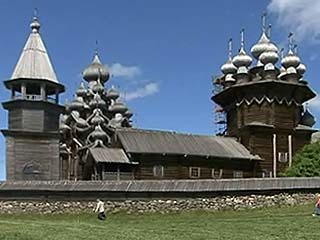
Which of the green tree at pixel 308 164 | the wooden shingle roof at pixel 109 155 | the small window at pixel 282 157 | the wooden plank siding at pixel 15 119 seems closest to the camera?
the green tree at pixel 308 164

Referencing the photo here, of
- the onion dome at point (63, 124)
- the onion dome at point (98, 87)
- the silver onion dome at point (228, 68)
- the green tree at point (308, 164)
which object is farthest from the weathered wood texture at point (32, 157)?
the onion dome at point (98, 87)

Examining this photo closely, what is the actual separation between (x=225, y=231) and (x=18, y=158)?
31969 mm

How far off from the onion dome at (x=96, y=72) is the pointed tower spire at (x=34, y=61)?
2184 cm

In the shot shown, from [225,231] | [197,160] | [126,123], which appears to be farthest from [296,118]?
[225,231]

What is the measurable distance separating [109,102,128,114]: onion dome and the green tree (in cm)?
3157

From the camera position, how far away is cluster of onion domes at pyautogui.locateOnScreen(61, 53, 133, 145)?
204ft

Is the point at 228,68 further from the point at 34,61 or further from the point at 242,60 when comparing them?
the point at 34,61

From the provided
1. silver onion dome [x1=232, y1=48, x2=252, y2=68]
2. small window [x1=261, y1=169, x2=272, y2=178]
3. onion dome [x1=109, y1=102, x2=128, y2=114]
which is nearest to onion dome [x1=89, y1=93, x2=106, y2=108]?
onion dome [x1=109, y1=102, x2=128, y2=114]

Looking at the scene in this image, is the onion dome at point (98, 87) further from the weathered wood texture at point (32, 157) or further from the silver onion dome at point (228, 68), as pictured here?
the weathered wood texture at point (32, 157)

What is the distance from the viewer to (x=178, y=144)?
5344 cm

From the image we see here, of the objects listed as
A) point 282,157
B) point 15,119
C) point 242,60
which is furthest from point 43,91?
point 282,157

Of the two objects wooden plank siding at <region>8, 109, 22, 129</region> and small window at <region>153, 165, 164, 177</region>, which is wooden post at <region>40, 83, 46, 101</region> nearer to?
wooden plank siding at <region>8, 109, 22, 129</region>

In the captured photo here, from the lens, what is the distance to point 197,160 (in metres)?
53.2

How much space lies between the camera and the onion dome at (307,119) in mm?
61244
